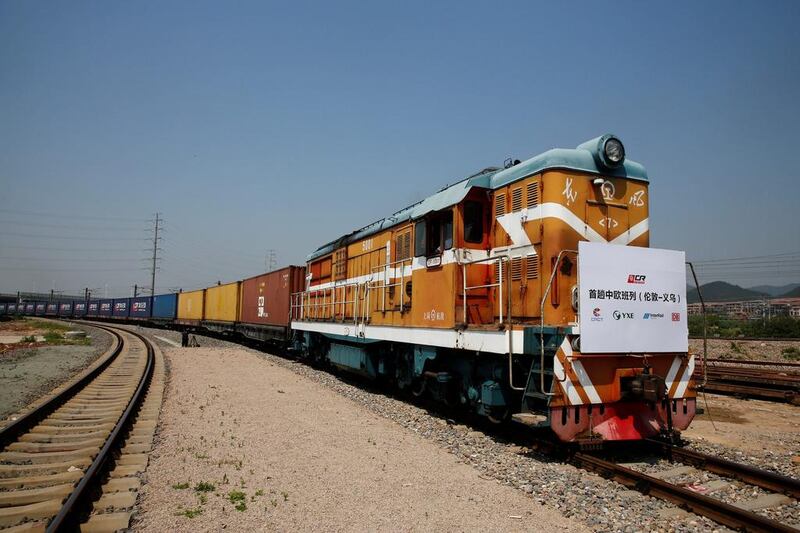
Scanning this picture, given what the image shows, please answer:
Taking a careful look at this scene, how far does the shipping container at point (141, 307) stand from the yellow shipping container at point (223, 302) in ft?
49.1

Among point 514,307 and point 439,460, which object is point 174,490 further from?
point 514,307

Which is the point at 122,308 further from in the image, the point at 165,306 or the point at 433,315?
the point at 433,315

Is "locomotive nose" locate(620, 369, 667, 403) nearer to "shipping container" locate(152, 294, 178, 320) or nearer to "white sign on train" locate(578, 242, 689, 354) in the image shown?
"white sign on train" locate(578, 242, 689, 354)

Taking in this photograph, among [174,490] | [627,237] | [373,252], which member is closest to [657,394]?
[627,237]

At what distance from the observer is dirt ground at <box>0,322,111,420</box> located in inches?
388

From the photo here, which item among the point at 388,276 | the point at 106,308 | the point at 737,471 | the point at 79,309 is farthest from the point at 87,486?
the point at 79,309

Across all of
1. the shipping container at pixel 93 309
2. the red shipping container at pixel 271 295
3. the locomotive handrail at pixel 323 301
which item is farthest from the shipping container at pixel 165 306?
the locomotive handrail at pixel 323 301

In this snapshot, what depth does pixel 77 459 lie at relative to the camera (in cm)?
599

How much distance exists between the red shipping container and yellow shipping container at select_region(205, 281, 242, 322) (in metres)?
1.13

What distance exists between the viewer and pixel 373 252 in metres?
11.8

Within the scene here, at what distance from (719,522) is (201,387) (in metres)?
10.2

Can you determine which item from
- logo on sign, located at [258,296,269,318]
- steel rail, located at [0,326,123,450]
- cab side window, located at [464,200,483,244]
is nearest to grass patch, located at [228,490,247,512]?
steel rail, located at [0,326,123,450]

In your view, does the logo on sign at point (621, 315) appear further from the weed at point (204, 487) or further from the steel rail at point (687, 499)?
the weed at point (204, 487)

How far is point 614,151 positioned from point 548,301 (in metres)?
2.35
